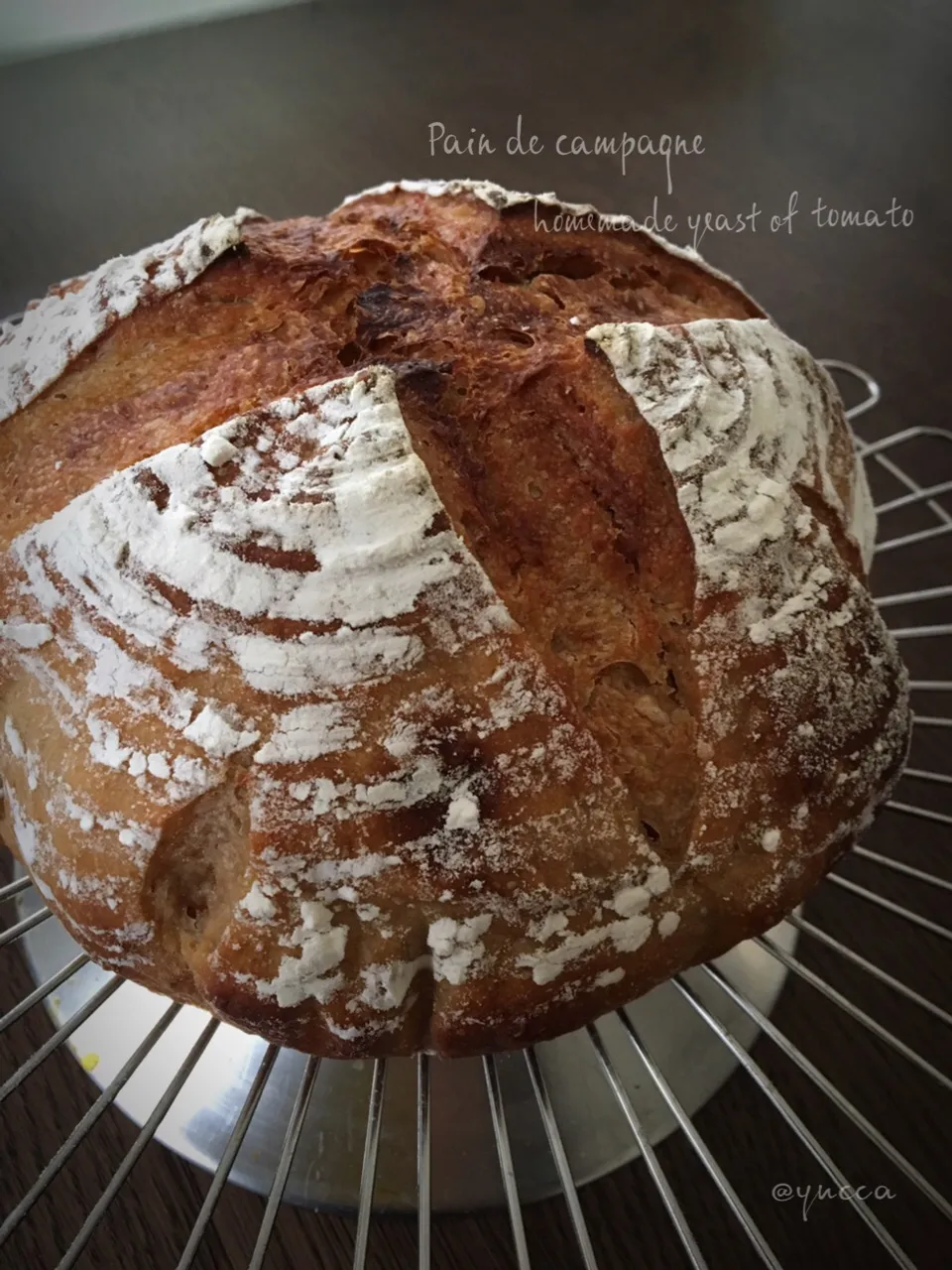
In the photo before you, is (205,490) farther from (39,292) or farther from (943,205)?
(943,205)

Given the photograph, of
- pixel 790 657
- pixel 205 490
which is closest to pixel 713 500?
pixel 790 657

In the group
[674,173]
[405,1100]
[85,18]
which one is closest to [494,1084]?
[405,1100]

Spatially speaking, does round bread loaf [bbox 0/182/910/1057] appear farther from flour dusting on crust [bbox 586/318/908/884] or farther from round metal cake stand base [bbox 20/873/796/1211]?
round metal cake stand base [bbox 20/873/796/1211]

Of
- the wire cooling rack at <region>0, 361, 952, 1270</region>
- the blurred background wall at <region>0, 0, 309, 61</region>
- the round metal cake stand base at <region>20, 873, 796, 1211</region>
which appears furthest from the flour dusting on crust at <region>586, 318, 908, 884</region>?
the blurred background wall at <region>0, 0, 309, 61</region>

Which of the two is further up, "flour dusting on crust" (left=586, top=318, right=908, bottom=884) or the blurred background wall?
the blurred background wall

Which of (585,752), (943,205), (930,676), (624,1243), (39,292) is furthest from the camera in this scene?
(943,205)

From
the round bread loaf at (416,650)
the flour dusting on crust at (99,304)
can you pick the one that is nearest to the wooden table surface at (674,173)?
the round bread loaf at (416,650)
